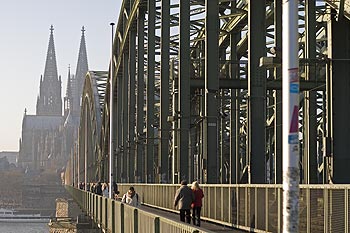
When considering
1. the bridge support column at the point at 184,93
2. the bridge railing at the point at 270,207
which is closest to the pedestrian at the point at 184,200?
the bridge railing at the point at 270,207

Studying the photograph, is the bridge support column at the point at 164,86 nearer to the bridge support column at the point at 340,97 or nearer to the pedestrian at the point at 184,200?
the bridge support column at the point at 340,97

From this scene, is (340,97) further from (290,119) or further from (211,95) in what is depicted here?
(290,119)

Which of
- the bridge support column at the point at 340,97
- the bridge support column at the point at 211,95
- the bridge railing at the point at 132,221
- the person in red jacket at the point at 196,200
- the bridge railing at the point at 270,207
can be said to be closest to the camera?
the bridge railing at the point at 132,221

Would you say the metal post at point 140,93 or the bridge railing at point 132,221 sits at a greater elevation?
the metal post at point 140,93

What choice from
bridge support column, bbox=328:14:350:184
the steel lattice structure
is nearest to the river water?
the steel lattice structure

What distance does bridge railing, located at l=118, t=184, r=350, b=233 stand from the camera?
16.5 m

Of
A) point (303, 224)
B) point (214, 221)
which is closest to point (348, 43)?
point (214, 221)

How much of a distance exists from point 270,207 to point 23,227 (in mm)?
146835

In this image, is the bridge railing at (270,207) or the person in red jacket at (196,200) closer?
the bridge railing at (270,207)

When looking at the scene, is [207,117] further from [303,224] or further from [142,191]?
[303,224]

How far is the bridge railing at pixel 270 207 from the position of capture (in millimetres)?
16469

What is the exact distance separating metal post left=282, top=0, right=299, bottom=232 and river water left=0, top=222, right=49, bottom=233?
144 metres

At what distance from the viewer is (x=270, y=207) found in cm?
2120

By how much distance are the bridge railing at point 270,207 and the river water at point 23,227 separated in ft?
401
